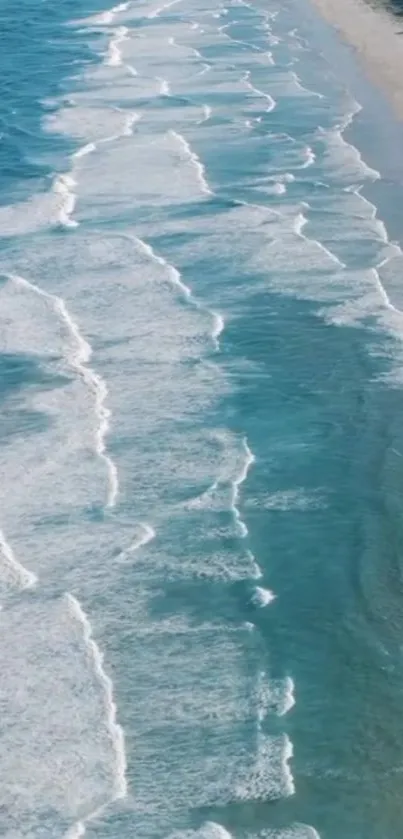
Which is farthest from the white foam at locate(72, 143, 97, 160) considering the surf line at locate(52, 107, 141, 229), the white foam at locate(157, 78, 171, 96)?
the white foam at locate(157, 78, 171, 96)

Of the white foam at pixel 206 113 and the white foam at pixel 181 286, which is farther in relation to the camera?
the white foam at pixel 206 113

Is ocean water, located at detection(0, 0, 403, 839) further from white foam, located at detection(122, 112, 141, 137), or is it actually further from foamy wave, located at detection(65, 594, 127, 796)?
white foam, located at detection(122, 112, 141, 137)

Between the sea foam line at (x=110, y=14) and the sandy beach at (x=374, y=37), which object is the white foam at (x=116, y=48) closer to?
the sea foam line at (x=110, y=14)

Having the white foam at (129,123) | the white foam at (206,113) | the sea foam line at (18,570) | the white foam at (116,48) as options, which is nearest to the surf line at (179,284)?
the sea foam line at (18,570)

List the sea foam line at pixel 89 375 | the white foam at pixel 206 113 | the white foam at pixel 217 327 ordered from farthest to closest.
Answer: the white foam at pixel 206 113
the white foam at pixel 217 327
the sea foam line at pixel 89 375

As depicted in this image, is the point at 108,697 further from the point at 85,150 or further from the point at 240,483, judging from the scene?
the point at 85,150

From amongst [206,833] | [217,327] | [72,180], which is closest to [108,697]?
[206,833]
